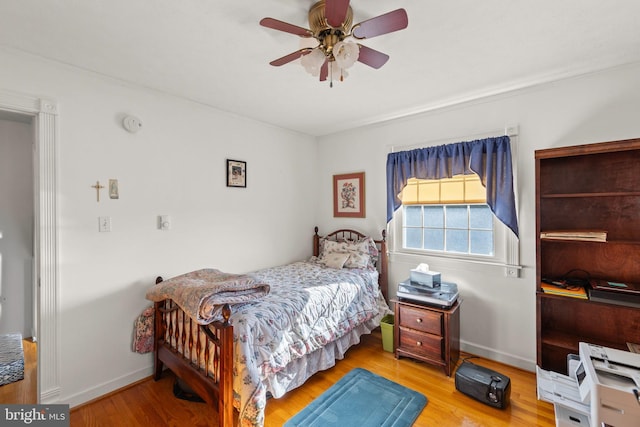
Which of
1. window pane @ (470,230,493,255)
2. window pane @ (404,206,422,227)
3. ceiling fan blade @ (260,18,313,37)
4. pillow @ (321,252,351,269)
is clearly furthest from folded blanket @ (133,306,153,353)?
window pane @ (470,230,493,255)

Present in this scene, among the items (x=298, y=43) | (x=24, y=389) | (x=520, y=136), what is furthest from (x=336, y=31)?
(x=24, y=389)

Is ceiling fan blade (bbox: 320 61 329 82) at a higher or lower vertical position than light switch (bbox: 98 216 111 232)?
higher

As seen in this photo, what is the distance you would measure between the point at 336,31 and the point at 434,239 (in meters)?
2.31

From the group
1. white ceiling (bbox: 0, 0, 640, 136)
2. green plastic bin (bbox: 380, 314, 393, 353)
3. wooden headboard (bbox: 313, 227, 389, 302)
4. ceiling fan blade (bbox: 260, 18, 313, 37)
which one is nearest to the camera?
ceiling fan blade (bbox: 260, 18, 313, 37)

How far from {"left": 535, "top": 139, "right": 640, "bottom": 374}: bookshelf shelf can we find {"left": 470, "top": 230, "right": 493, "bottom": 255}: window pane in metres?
0.45

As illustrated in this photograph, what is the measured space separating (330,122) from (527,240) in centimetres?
238

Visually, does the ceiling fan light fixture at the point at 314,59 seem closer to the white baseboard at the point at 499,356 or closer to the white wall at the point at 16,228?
the white baseboard at the point at 499,356

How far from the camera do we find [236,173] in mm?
3188

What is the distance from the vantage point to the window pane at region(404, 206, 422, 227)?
3.23 meters

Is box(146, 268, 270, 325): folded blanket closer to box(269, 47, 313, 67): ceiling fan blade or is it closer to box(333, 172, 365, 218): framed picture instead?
box(269, 47, 313, 67): ceiling fan blade

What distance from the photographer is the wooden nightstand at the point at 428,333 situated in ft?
8.16

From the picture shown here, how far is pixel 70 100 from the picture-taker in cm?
214

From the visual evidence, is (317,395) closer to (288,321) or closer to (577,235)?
(288,321)

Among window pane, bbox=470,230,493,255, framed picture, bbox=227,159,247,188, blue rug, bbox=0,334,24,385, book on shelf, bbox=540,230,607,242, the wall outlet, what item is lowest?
blue rug, bbox=0,334,24,385
